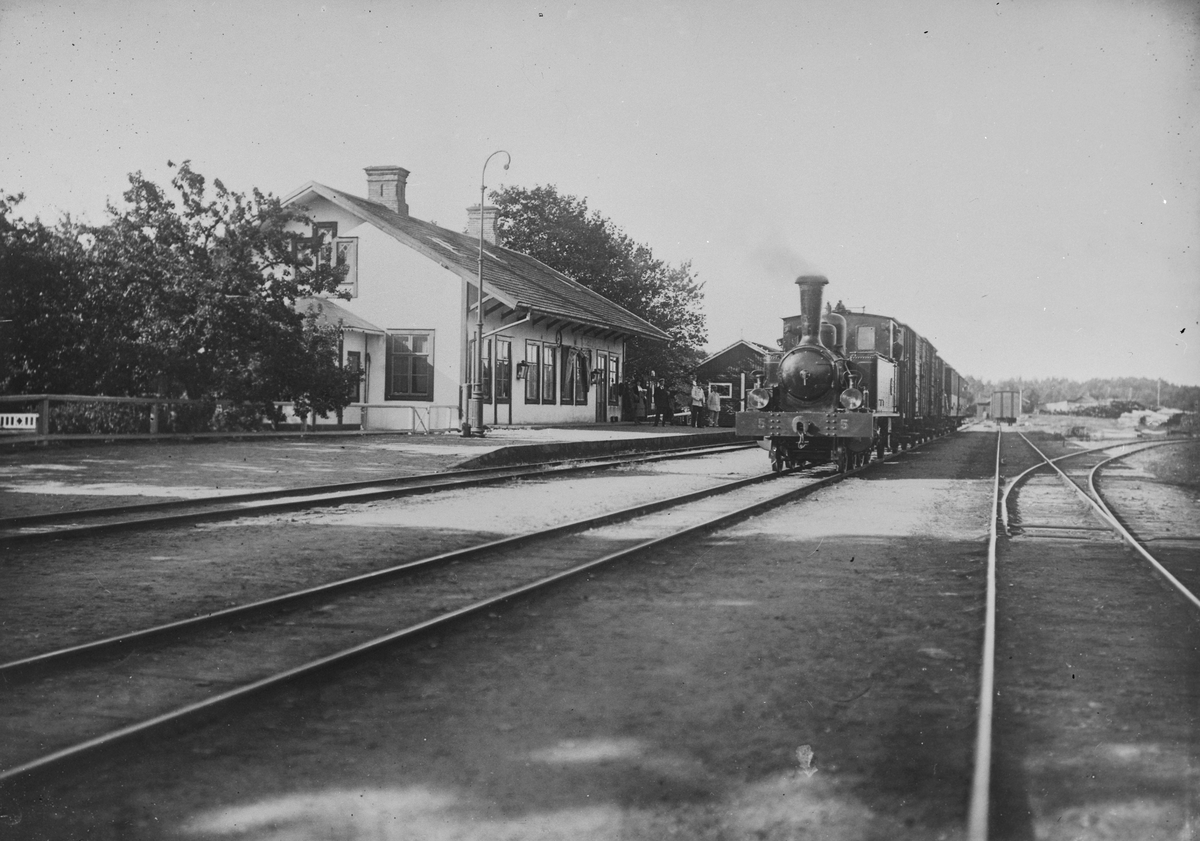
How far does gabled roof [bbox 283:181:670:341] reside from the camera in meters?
24.2

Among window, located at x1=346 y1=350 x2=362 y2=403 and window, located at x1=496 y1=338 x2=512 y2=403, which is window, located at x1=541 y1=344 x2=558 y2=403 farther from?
window, located at x1=346 y1=350 x2=362 y2=403

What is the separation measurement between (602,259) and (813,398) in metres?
26.7

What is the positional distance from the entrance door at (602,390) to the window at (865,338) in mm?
14365

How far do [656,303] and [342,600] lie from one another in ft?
124

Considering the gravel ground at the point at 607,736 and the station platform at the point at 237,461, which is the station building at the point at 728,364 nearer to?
the station platform at the point at 237,461

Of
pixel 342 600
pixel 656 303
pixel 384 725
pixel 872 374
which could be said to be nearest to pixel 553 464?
pixel 872 374

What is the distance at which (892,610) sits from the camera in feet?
18.0

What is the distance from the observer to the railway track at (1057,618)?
2.90 meters

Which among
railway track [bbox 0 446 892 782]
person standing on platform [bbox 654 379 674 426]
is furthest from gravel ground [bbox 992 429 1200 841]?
person standing on platform [bbox 654 379 674 426]

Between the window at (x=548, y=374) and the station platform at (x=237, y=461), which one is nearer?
the station platform at (x=237, y=461)

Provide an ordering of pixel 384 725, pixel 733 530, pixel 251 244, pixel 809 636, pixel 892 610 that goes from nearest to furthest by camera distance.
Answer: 1. pixel 384 725
2. pixel 809 636
3. pixel 892 610
4. pixel 733 530
5. pixel 251 244

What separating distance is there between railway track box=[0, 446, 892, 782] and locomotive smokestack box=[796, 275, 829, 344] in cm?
822

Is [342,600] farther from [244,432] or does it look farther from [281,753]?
[244,432]

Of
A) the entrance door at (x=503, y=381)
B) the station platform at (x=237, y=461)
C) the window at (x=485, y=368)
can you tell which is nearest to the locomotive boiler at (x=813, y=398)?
the station platform at (x=237, y=461)
